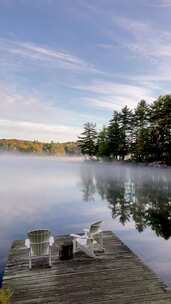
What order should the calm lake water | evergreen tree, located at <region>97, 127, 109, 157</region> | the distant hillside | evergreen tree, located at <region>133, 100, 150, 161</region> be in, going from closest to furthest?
the calm lake water → evergreen tree, located at <region>133, 100, 150, 161</region> → evergreen tree, located at <region>97, 127, 109, 157</region> → the distant hillside

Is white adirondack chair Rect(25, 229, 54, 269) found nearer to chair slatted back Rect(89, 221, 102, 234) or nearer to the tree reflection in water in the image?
chair slatted back Rect(89, 221, 102, 234)

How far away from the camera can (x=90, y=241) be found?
7742 millimetres

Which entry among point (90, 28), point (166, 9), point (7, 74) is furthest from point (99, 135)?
point (166, 9)

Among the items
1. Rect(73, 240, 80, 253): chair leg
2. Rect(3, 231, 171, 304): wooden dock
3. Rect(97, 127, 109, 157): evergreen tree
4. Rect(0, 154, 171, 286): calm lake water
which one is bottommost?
Rect(0, 154, 171, 286): calm lake water

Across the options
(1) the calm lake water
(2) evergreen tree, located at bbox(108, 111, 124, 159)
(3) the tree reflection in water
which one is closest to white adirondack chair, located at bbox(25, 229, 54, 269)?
(1) the calm lake water

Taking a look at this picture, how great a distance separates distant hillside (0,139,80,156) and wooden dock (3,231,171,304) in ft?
404

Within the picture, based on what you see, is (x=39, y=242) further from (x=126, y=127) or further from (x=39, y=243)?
(x=126, y=127)

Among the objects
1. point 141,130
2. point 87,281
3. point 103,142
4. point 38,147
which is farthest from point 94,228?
point 38,147

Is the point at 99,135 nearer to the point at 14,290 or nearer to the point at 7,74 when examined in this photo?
the point at 7,74

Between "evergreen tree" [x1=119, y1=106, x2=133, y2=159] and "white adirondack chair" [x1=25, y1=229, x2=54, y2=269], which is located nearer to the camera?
"white adirondack chair" [x1=25, y1=229, x2=54, y2=269]

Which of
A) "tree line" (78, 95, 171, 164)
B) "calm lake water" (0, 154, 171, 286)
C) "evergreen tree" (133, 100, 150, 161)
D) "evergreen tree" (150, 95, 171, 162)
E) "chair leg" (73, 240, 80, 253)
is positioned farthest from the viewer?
"evergreen tree" (133, 100, 150, 161)

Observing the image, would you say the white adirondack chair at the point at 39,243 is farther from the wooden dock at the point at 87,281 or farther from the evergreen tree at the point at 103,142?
the evergreen tree at the point at 103,142

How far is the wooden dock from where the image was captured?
529 centimetres

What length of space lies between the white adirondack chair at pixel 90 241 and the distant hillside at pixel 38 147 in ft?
400
